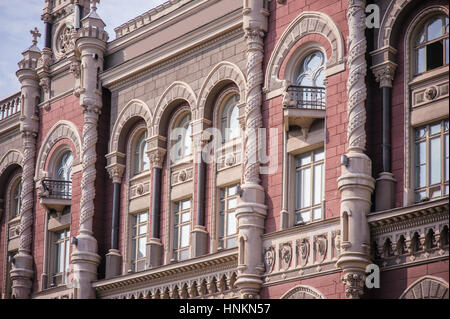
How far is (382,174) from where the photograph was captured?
31.7 metres

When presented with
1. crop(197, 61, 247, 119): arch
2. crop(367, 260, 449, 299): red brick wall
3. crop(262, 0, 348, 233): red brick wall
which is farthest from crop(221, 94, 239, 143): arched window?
crop(367, 260, 449, 299): red brick wall

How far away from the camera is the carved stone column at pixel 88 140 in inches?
1597

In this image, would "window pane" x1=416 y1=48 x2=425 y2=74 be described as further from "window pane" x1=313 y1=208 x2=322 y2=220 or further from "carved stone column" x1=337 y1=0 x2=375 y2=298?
"window pane" x1=313 y1=208 x2=322 y2=220

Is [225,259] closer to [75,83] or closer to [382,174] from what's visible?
[382,174]

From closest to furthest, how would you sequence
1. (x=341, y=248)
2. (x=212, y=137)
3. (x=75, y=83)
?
(x=341, y=248) → (x=212, y=137) → (x=75, y=83)

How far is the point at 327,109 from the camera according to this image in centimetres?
3366

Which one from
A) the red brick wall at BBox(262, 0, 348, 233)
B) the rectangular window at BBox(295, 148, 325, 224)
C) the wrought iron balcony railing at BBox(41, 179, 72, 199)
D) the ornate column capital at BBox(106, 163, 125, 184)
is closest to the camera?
the red brick wall at BBox(262, 0, 348, 233)

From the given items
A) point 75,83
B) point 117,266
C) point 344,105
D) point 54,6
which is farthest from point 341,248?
point 54,6

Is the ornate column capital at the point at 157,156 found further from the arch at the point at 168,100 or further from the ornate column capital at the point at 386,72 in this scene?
the ornate column capital at the point at 386,72

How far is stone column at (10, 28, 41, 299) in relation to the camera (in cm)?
4397

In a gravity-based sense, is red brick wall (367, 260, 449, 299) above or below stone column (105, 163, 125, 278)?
below

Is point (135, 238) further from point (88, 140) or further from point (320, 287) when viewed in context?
point (320, 287)

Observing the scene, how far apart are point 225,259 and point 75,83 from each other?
1169 centimetres

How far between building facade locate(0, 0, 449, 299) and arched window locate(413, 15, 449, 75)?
0.15ft
